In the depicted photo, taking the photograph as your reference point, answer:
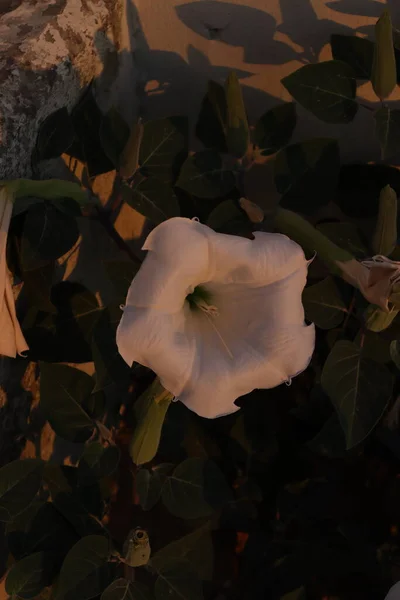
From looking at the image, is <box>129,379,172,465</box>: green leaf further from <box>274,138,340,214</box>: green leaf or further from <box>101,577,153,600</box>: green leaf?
<box>274,138,340,214</box>: green leaf

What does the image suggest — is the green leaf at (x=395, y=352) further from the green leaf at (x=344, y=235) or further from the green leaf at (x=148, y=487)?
the green leaf at (x=148, y=487)

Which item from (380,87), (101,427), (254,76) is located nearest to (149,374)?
(101,427)

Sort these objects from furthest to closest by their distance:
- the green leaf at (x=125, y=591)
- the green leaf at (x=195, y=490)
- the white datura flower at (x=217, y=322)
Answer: the green leaf at (x=195, y=490) < the green leaf at (x=125, y=591) < the white datura flower at (x=217, y=322)

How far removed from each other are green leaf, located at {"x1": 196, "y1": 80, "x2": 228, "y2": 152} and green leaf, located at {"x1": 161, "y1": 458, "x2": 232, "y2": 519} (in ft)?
1.81

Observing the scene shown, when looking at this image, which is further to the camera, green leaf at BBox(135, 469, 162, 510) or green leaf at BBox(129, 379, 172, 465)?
green leaf at BBox(135, 469, 162, 510)

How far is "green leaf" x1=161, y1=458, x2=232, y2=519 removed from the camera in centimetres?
97

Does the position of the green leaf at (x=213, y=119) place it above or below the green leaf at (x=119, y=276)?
above

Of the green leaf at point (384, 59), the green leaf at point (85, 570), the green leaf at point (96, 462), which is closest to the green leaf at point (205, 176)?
the green leaf at point (384, 59)

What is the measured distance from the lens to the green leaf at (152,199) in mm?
919

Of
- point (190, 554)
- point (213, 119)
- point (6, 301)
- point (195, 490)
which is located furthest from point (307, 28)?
point (190, 554)

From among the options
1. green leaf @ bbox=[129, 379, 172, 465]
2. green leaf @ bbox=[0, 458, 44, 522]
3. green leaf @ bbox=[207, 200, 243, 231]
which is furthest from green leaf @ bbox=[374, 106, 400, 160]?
green leaf @ bbox=[0, 458, 44, 522]

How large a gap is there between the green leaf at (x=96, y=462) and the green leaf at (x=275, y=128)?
57 cm

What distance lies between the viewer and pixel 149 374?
56.7 inches

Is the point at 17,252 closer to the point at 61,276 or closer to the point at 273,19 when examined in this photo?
the point at 61,276
